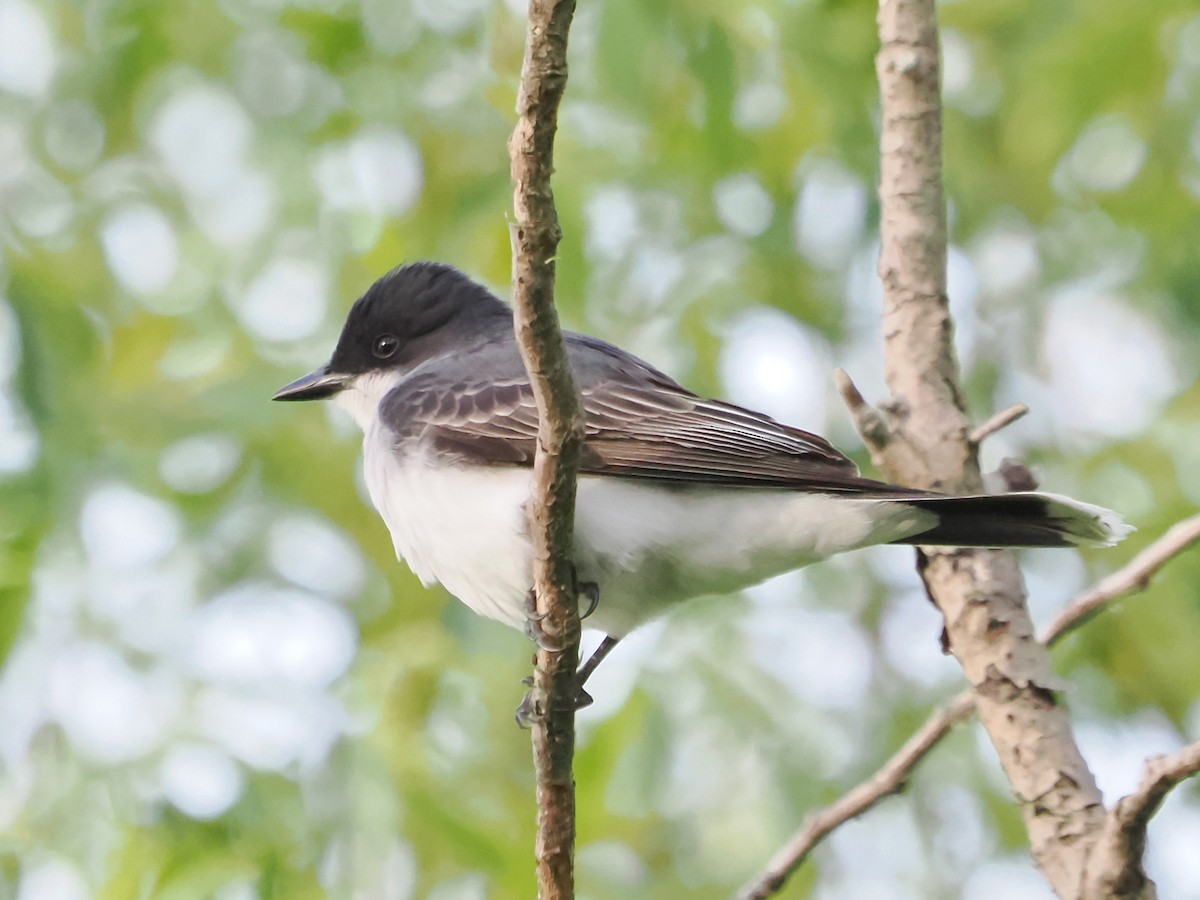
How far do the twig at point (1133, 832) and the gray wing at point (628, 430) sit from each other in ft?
3.71

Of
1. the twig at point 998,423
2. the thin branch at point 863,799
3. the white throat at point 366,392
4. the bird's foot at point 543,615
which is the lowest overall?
the thin branch at point 863,799

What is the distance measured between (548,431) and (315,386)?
2.56 meters

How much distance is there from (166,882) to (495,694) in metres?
1.77

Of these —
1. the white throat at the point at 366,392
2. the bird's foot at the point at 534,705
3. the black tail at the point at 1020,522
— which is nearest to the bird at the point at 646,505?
the black tail at the point at 1020,522

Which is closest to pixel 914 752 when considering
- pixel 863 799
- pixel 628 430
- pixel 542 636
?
pixel 863 799

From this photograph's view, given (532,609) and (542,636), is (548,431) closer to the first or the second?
(542,636)

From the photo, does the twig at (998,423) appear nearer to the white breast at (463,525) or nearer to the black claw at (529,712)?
the white breast at (463,525)

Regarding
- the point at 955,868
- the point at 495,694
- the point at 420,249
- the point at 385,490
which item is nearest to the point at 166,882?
the point at 385,490

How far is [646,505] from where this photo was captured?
377 cm

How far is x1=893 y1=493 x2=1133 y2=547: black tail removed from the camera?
11.5ft

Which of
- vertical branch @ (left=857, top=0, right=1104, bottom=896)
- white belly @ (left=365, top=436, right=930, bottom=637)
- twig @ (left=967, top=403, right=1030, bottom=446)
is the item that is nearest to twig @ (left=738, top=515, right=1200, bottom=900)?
vertical branch @ (left=857, top=0, right=1104, bottom=896)

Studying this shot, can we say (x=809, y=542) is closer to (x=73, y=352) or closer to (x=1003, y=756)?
(x=1003, y=756)

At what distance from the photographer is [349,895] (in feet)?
14.2

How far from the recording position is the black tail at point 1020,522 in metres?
3.52
